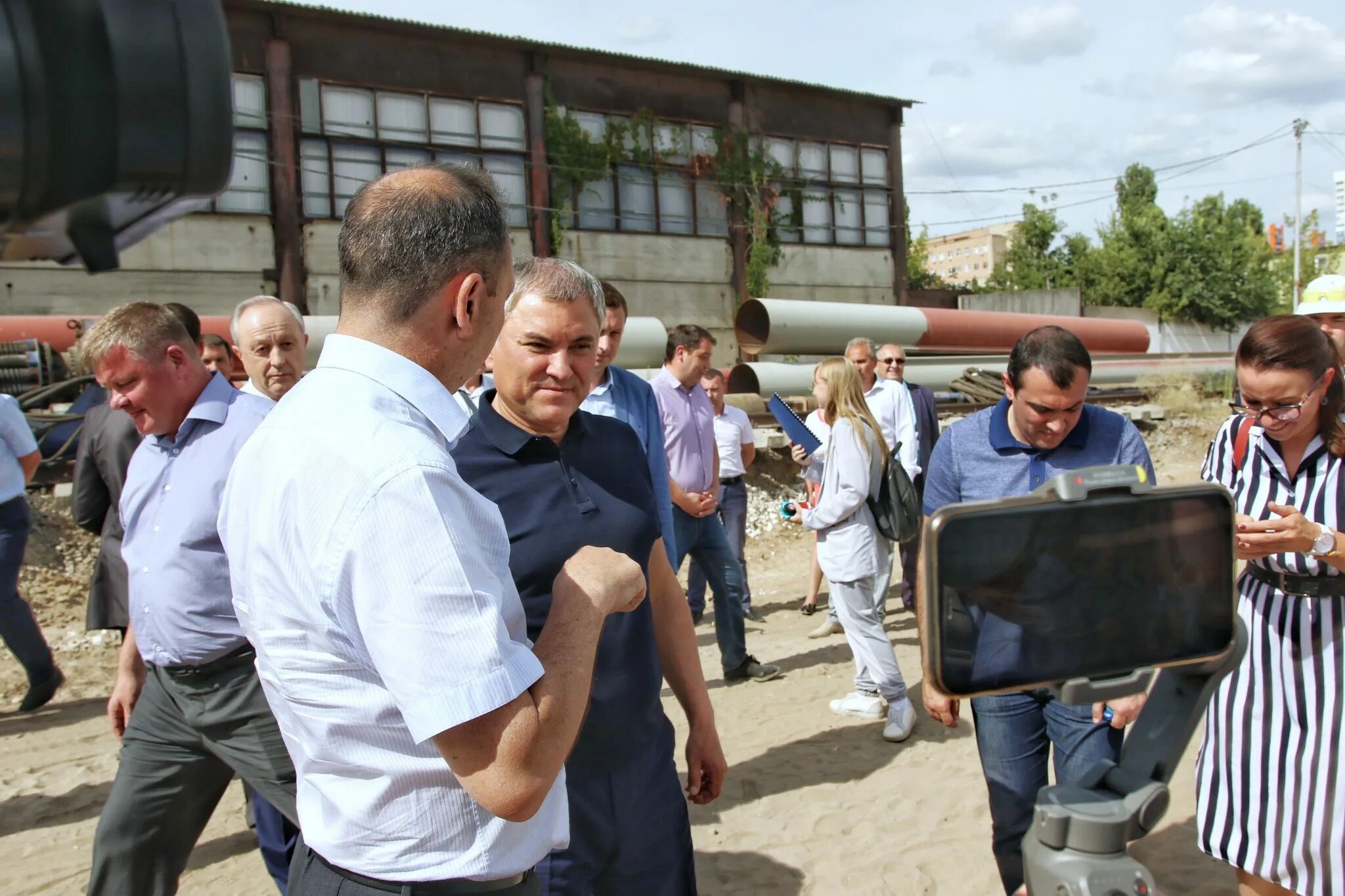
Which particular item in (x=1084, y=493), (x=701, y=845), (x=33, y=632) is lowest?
(x=701, y=845)

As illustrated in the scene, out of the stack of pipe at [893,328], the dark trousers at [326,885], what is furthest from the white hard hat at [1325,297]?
the stack of pipe at [893,328]

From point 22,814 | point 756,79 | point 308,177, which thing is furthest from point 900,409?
point 756,79

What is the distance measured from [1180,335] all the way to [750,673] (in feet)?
112

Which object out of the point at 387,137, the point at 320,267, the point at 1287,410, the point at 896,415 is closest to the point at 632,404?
the point at 1287,410

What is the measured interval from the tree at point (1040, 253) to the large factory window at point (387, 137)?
28.2 meters

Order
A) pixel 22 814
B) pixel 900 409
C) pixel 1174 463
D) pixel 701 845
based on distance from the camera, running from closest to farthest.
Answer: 1. pixel 701 845
2. pixel 22 814
3. pixel 900 409
4. pixel 1174 463

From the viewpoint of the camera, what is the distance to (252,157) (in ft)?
55.7

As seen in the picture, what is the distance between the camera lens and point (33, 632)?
18.4 ft

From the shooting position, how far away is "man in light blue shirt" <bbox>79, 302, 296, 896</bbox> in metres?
2.69

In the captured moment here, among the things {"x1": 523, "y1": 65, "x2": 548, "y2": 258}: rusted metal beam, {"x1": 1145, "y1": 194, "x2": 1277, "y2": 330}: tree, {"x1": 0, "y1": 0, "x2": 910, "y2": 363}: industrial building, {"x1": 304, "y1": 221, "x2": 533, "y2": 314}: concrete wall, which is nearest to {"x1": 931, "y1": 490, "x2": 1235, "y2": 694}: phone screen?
{"x1": 0, "y1": 0, "x2": 910, "y2": 363}: industrial building

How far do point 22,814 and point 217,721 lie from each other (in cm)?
252

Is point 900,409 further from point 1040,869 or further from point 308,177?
point 308,177

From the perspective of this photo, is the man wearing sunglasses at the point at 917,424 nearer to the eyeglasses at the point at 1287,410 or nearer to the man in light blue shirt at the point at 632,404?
the man in light blue shirt at the point at 632,404

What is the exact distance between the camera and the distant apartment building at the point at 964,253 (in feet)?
415
